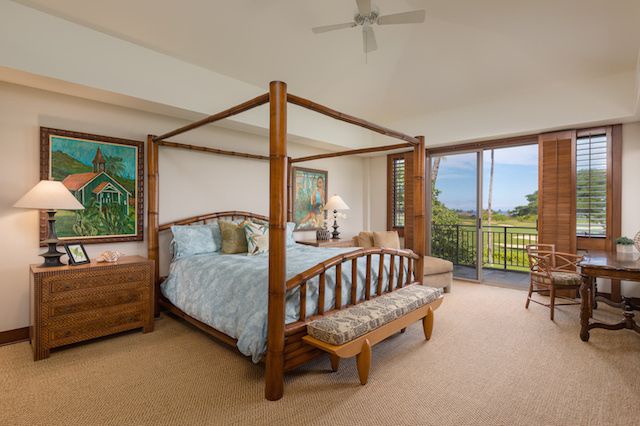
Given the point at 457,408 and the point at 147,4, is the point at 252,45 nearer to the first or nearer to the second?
the point at 147,4

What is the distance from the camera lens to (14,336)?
3037mm

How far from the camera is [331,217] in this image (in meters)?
6.28

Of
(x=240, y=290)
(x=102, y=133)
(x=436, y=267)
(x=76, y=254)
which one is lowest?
(x=436, y=267)

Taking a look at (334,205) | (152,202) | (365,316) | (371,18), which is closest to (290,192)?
(334,205)

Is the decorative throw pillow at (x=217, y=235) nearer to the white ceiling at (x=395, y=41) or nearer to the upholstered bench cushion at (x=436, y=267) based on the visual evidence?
the white ceiling at (x=395, y=41)

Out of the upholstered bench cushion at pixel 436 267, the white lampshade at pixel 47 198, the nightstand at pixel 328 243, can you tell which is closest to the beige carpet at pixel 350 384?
the white lampshade at pixel 47 198

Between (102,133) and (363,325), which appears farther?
(102,133)

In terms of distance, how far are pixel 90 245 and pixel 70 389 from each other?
1.64 meters

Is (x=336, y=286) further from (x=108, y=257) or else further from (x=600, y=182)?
(x=600, y=182)

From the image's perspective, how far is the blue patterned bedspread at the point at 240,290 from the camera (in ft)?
7.69

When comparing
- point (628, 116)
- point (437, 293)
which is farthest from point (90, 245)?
point (628, 116)

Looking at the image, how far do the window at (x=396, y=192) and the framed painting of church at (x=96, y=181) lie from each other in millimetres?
4525

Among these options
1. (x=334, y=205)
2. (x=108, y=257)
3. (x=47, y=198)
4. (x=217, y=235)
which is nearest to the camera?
(x=47, y=198)

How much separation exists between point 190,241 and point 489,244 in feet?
20.4
